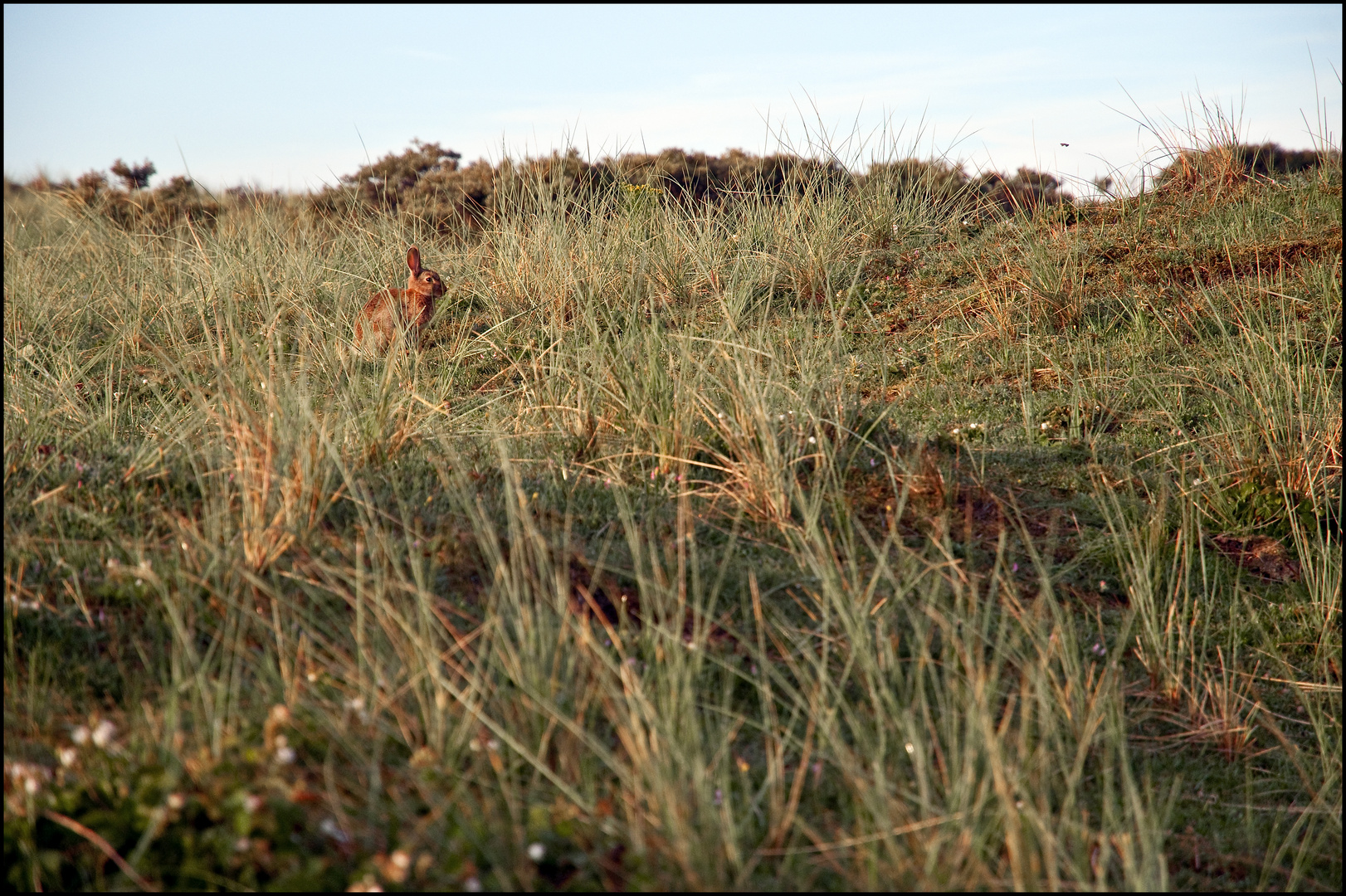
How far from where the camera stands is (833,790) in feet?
7.86

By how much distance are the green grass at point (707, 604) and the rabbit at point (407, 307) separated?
0.43 m

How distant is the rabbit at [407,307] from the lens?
5.80 meters

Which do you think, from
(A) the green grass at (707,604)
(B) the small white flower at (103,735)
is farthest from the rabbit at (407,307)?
(B) the small white flower at (103,735)

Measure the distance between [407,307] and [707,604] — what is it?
12.4 feet

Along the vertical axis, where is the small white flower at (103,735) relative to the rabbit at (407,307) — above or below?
below

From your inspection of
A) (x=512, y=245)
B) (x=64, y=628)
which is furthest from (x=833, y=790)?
(x=512, y=245)

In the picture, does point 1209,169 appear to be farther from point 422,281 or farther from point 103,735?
point 103,735

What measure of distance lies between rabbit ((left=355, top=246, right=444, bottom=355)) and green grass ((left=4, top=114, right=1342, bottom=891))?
429mm

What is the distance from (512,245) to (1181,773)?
17.2ft

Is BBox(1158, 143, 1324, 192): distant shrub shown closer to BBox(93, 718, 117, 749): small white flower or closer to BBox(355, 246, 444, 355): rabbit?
BBox(355, 246, 444, 355): rabbit

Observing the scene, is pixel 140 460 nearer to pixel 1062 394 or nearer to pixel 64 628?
A: pixel 64 628

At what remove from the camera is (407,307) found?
6.15 meters

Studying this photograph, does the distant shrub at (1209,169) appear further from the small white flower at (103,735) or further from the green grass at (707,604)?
the small white flower at (103,735)

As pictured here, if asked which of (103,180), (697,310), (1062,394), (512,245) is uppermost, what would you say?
(103,180)
